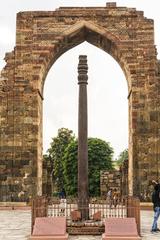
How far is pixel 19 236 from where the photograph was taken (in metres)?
9.27

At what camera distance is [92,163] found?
40.2 metres

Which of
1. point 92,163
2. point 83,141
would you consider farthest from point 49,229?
point 92,163

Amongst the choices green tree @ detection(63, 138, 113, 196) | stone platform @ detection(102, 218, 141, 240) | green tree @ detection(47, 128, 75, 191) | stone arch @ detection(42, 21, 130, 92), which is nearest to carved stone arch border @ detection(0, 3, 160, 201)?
stone arch @ detection(42, 21, 130, 92)

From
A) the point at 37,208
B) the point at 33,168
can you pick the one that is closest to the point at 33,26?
the point at 33,168

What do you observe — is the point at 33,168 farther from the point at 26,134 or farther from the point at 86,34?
the point at 86,34

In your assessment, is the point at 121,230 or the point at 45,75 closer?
the point at 121,230

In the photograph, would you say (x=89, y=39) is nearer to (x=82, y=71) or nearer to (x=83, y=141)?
(x=82, y=71)

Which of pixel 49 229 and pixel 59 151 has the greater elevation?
pixel 59 151

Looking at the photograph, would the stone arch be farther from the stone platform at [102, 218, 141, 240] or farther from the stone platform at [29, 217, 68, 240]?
the stone platform at [29, 217, 68, 240]

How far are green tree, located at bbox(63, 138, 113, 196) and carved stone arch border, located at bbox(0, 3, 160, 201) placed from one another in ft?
63.9

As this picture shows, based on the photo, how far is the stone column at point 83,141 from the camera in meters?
10.4

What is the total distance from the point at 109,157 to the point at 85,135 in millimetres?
31169

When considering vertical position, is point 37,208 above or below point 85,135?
below

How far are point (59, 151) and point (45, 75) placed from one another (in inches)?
1201
